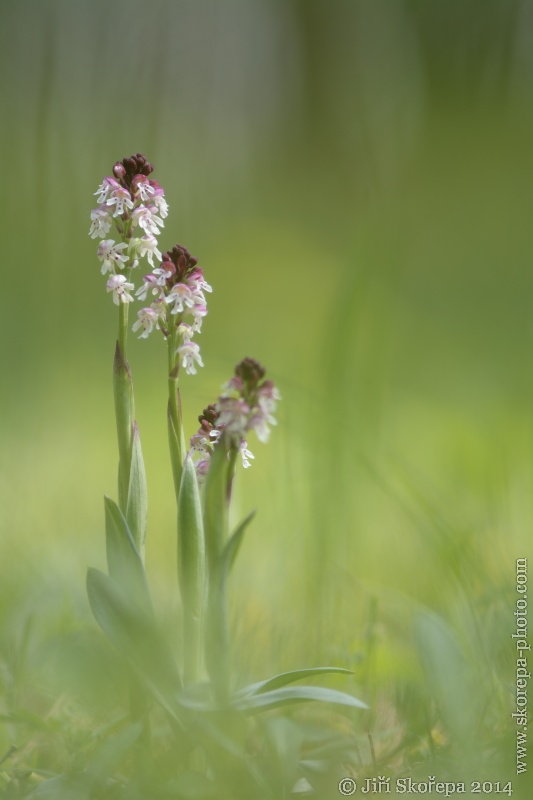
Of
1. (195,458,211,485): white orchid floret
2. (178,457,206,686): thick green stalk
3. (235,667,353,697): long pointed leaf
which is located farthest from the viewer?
(195,458,211,485): white orchid floret

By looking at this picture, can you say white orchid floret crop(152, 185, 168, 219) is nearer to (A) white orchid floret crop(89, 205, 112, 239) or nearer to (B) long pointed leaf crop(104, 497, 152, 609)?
(A) white orchid floret crop(89, 205, 112, 239)

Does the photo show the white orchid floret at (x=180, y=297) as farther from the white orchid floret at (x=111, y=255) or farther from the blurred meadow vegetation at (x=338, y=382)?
the blurred meadow vegetation at (x=338, y=382)

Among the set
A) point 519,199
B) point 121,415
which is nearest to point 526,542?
point 121,415

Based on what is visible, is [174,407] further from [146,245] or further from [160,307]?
[146,245]

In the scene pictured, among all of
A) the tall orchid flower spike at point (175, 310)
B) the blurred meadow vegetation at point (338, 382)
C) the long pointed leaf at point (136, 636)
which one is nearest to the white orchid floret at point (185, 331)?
the tall orchid flower spike at point (175, 310)

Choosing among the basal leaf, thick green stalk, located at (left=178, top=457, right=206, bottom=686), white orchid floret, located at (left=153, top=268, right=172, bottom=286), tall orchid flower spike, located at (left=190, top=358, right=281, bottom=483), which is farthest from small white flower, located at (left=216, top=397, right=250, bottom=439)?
the basal leaf

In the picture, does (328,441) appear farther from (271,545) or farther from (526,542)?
(526,542)
